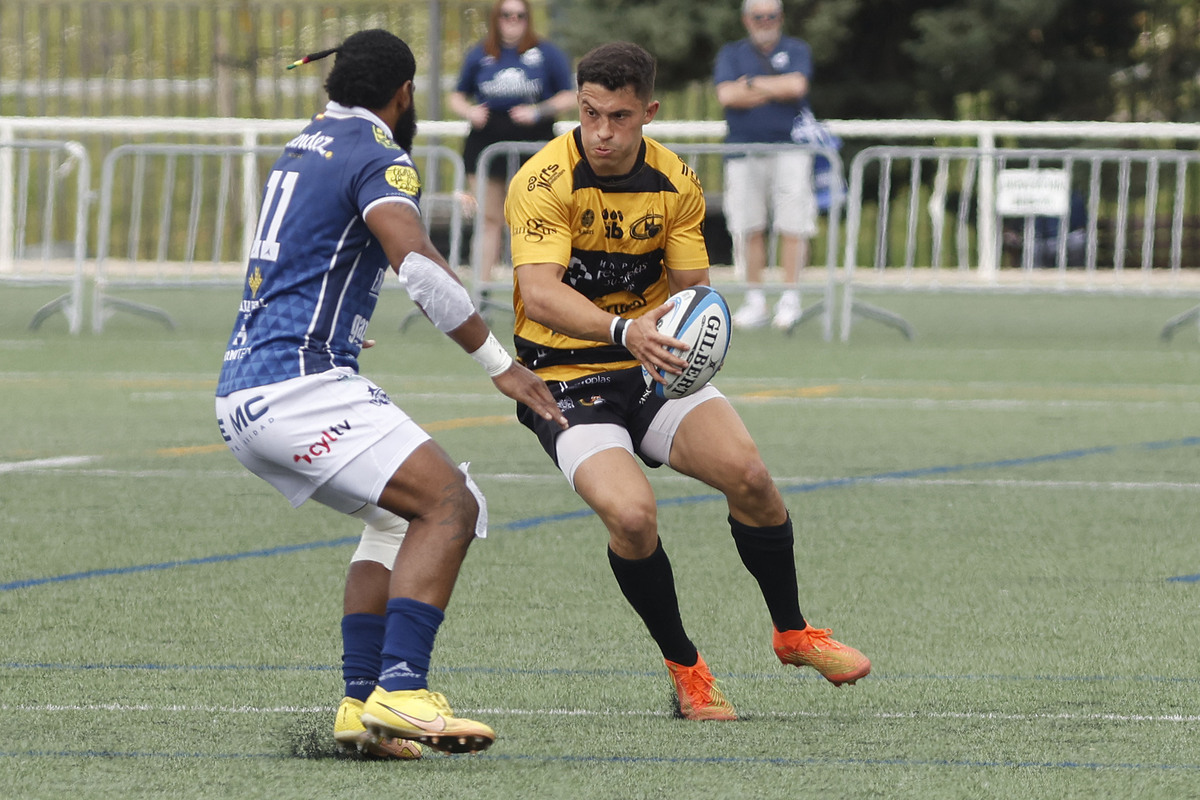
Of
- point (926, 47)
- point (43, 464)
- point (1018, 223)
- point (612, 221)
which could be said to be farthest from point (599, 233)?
point (926, 47)

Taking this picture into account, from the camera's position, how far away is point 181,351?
43.7 feet

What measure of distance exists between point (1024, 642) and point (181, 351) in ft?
29.3

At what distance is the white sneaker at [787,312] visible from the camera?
47.1 ft

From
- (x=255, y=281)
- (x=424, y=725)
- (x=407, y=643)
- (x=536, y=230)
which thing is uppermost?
(x=536, y=230)

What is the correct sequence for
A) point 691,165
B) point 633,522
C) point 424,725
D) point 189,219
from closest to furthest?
point 424,725 < point 633,522 < point 691,165 < point 189,219

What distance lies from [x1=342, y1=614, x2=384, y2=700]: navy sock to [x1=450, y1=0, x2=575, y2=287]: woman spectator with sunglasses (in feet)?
31.1

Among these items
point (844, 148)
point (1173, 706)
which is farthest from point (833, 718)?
point (844, 148)

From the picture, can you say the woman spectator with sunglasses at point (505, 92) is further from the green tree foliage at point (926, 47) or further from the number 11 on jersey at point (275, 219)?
the green tree foliage at point (926, 47)

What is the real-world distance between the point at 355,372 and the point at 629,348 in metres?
0.76

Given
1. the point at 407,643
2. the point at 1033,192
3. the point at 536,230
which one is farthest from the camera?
the point at 1033,192

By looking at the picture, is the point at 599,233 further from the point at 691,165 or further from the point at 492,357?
the point at 691,165

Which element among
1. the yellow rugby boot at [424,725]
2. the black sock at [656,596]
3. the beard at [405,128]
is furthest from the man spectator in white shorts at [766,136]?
the yellow rugby boot at [424,725]

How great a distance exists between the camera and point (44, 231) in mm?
17031

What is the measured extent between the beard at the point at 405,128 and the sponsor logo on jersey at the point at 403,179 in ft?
0.86
